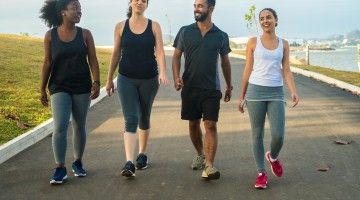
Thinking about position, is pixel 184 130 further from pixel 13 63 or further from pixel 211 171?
pixel 13 63

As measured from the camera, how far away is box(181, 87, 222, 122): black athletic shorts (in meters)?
6.51

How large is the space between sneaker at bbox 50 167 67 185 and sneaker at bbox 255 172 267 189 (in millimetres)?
2001

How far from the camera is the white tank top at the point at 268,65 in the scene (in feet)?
20.0

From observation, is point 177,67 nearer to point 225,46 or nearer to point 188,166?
point 225,46

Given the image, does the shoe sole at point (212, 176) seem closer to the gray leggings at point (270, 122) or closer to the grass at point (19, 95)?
the gray leggings at point (270, 122)

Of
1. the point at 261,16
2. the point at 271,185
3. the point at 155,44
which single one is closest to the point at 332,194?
the point at 271,185

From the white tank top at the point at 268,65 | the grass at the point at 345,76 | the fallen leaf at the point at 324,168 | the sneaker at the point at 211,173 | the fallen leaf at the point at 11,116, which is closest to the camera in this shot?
the white tank top at the point at 268,65

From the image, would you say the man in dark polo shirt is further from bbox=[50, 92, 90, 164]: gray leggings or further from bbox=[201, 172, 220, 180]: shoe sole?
bbox=[50, 92, 90, 164]: gray leggings

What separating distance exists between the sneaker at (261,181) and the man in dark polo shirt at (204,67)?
0.45 m

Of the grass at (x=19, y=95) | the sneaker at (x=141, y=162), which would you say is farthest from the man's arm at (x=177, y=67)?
the grass at (x=19, y=95)

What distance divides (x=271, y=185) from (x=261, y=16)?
169 cm

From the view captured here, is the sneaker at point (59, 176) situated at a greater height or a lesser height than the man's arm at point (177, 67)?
lesser

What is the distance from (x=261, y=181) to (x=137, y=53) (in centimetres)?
185

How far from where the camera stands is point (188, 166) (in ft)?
23.4
